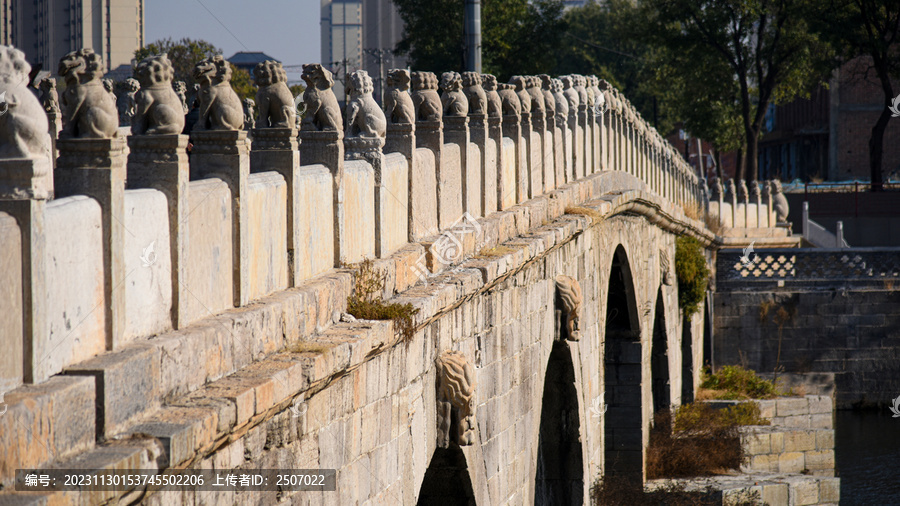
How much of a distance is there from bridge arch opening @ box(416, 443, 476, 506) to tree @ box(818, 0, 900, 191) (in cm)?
3086

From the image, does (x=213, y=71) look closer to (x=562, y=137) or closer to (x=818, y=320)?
(x=562, y=137)

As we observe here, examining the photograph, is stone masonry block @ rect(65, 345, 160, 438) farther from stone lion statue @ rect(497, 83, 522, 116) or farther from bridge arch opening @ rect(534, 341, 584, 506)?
bridge arch opening @ rect(534, 341, 584, 506)

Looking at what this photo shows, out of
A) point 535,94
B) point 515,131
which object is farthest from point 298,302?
point 535,94

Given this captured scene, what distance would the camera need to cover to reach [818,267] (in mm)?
26406

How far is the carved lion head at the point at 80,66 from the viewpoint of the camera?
12.5ft

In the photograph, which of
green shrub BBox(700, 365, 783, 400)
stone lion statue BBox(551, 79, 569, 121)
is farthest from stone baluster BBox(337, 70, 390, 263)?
green shrub BBox(700, 365, 783, 400)

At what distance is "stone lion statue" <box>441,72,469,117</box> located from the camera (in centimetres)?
794

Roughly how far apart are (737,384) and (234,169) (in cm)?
2062

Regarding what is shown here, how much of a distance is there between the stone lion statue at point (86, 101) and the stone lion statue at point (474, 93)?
4892 mm

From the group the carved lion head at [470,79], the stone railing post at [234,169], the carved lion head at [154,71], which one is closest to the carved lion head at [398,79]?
the carved lion head at [470,79]

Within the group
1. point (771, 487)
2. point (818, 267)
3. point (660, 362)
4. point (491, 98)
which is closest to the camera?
point (491, 98)

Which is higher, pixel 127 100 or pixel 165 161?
pixel 127 100

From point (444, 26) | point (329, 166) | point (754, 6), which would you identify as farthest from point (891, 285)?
point (329, 166)

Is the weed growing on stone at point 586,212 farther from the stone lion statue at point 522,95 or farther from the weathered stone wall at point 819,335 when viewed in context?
the weathered stone wall at point 819,335
